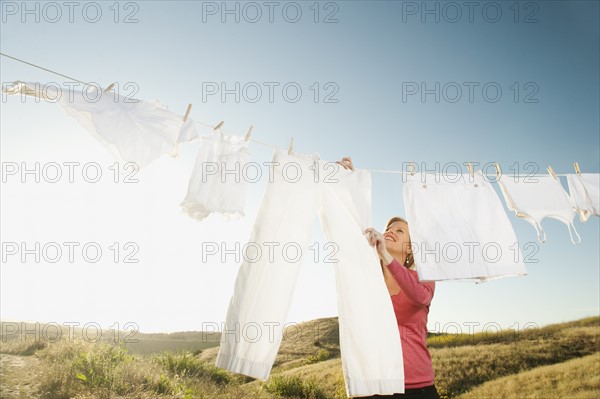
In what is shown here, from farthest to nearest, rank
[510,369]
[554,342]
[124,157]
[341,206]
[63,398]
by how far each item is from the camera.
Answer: [554,342] < [510,369] < [63,398] < [341,206] < [124,157]

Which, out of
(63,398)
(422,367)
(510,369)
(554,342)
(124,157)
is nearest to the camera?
(124,157)

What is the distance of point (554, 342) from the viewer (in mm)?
10539

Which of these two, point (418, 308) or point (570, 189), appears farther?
point (570, 189)

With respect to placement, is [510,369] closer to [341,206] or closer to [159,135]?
[341,206]

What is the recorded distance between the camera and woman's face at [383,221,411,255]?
338 cm

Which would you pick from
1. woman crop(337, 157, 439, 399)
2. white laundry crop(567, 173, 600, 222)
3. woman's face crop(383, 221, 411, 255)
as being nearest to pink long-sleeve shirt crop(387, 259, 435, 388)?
woman crop(337, 157, 439, 399)

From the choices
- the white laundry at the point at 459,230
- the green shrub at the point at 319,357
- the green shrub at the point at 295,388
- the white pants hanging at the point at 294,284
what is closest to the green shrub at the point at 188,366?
the green shrub at the point at 295,388

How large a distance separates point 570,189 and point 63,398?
7635 millimetres

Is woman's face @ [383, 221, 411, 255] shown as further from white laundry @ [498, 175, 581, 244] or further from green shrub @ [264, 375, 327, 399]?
green shrub @ [264, 375, 327, 399]

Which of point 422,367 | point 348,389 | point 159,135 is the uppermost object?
point 159,135

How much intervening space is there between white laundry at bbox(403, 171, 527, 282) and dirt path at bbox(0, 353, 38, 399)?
263 inches

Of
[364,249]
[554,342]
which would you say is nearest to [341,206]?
[364,249]

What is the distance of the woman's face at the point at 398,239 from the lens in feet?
11.1

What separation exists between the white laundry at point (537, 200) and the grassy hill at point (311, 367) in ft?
15.3
